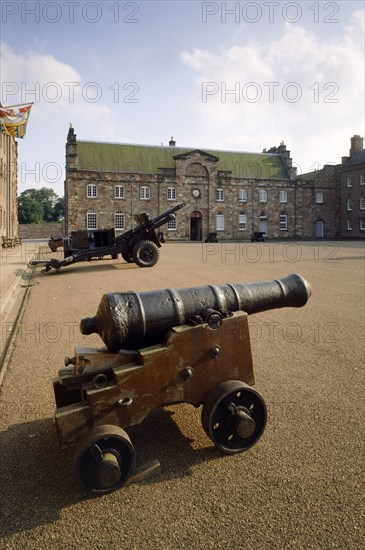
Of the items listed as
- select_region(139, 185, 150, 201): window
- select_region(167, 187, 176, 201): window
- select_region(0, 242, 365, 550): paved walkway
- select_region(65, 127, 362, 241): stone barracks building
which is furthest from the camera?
select_region(167, 187, 176, 201): window

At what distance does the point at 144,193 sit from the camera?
140ft

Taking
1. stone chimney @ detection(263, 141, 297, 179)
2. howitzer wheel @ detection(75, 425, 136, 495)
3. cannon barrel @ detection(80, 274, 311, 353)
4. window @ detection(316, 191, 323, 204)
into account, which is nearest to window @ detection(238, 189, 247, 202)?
stone chimney @ detection(263, 141, 297, 179)

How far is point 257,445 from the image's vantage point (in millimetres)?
2967

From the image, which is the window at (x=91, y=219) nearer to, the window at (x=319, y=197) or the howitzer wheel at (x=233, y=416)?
the window at (x=319, y=197)

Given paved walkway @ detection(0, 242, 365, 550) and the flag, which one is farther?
the flag

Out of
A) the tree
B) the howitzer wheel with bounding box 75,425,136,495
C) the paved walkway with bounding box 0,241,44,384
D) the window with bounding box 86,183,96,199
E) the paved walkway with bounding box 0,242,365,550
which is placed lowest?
the paved walkway with bounding box 0,242,365,550

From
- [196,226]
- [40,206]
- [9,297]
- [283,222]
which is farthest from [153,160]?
[40,206]

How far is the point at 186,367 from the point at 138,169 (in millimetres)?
42876

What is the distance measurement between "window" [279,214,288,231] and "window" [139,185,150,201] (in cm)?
1689

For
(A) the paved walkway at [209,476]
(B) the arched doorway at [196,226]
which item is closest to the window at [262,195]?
(B) the arched doorway at [196,226]

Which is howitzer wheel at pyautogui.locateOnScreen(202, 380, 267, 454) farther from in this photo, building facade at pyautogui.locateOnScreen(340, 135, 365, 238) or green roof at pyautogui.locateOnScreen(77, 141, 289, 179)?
building facade at pyautogui.locateOnScreen(340, 135, 365, 238)

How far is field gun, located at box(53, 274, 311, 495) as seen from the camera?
7.98 ft

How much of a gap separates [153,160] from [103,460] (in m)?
45.3

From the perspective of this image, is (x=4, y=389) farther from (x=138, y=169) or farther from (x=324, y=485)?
(x=138, y=169)
